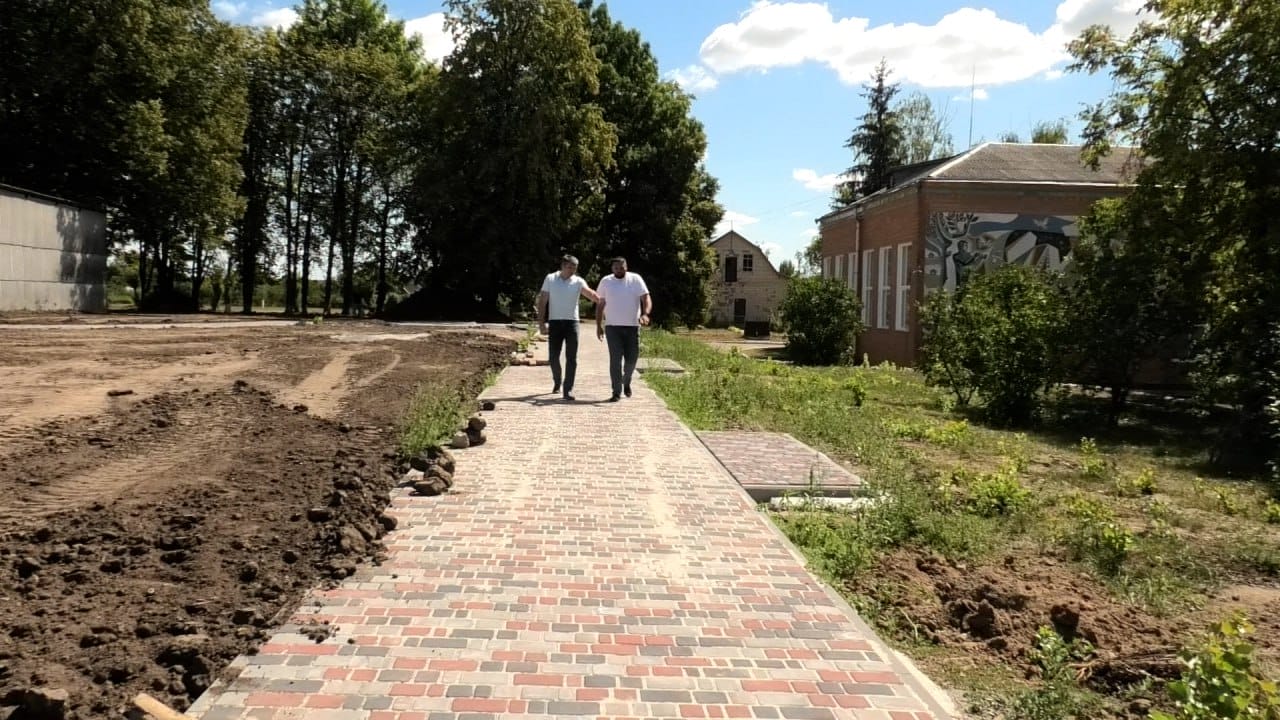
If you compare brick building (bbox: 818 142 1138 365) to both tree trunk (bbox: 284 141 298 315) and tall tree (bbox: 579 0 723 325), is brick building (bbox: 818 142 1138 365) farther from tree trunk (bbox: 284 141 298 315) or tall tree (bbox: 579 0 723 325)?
tree trunk (bbox: 284 141 298 315)

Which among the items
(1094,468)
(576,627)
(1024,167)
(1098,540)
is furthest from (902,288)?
(576,627)

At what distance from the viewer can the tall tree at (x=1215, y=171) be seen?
12469 millimetres

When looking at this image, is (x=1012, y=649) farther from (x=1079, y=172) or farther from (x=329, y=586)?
(x=1079, y=172)

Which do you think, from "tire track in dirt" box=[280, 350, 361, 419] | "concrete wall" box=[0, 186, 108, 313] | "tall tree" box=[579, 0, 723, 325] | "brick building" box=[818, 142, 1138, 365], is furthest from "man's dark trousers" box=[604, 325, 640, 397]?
"tall tree" box=[579, 0, 723, 325]

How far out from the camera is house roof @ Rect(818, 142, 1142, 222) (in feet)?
83.1

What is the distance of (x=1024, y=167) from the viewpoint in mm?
26297

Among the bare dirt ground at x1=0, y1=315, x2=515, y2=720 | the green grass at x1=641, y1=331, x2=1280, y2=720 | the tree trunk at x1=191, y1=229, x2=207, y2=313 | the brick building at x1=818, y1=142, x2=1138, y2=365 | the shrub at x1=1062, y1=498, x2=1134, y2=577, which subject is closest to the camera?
the bare dirt ground at x1=0, y1=315, x2=515, y2=720

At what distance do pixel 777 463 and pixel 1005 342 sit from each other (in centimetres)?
693

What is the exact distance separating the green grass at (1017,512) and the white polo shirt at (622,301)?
1303 mm

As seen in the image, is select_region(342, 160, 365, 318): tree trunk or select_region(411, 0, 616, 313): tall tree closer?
select_region(411, 0, 616, 313): tall tree

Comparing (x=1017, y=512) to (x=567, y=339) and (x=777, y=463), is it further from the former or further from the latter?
(x=567, y=339)

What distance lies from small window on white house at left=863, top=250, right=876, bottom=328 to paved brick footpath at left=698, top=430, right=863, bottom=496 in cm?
2187

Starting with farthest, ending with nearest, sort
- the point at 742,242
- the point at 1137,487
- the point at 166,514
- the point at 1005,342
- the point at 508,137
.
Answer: the point at 742,242 → the point at 508,137 → the point at 1005,342 → the point at 1137,487 → the point at 166,514

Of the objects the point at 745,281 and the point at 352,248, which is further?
the point at 745,281
